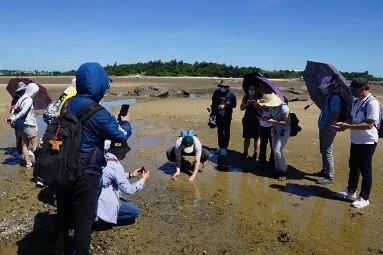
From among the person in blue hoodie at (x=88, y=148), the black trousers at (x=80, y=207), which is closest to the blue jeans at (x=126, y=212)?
the black trousers at (x=80, y=207)

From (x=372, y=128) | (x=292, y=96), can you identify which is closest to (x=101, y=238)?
(x=372, y=128)

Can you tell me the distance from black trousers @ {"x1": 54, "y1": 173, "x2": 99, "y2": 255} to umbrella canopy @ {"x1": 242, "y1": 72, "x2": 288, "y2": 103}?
450 cm

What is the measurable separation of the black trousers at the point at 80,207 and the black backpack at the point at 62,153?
15 cm

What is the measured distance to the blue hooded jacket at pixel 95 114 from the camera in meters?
3.42

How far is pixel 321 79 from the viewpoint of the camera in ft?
23.7

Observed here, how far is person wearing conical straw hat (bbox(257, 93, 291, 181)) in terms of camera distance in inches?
276

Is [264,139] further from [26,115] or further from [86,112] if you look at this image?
[86,112]

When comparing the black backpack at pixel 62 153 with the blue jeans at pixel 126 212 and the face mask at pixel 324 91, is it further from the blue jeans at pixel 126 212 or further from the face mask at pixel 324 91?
the face mask at pixel 324 91

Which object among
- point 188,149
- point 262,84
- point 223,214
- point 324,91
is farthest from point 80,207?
point 324,91

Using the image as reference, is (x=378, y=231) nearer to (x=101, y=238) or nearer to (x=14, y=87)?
(x=101, y=238)

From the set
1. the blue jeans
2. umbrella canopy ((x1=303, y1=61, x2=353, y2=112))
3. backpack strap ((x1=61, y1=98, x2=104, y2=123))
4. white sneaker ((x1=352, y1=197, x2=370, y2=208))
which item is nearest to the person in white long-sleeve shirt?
the blue jeans

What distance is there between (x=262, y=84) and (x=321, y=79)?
1141mm

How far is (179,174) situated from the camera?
24.7 ft

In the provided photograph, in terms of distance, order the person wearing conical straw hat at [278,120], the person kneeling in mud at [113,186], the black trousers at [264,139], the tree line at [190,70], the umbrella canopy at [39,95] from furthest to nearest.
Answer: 1. the tree line at [190,70]
2. the umbrella canopy at [39,95]
3. the black trousers at [264,139]
4. the person wearing conical straw hat at [278,120]
5. the person kneeling in mud at [113,186]
